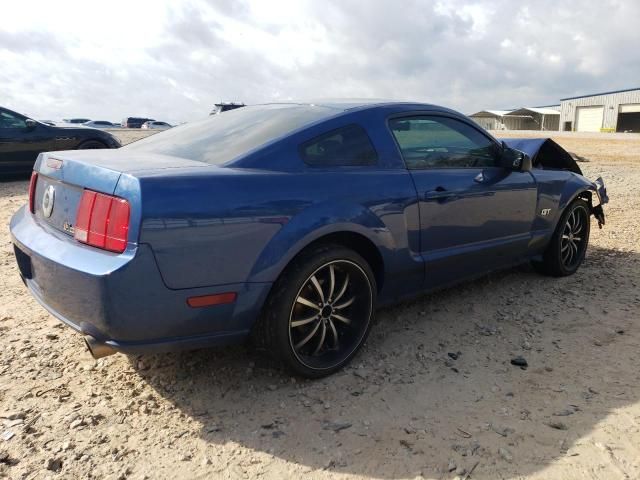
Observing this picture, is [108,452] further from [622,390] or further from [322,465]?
[622,390]

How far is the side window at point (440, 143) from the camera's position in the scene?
333cm

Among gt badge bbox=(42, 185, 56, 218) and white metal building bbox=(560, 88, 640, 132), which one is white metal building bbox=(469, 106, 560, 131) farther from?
gt badge bbox=(42, 185, 56, 218)

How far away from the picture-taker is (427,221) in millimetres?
3283

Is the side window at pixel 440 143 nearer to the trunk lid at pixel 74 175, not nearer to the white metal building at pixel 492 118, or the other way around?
the trunk lid at pixel 74 175

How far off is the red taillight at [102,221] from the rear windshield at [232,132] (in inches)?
22.3

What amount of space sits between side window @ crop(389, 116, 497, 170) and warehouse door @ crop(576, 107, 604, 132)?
6564 centimetres

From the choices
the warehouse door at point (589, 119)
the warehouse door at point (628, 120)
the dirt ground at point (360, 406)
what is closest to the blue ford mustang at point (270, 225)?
the dirt ground at point (360, 406)

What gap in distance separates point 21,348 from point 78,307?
1.13 meters

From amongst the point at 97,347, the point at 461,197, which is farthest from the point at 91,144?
the point at 97,347

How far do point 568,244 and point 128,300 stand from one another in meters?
3.90

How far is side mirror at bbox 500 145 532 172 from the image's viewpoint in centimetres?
379

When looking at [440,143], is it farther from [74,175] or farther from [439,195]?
[74,175]

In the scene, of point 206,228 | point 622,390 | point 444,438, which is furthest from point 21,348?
point 622,390

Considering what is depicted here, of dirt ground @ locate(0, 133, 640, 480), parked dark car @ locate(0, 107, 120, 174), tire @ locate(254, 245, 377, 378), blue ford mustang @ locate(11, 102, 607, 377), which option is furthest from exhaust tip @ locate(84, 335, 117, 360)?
parked dark car @ locate(0, 107, 120, 174)
